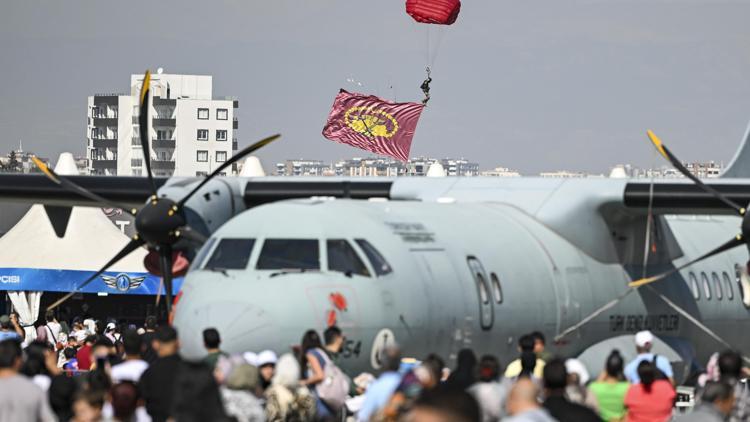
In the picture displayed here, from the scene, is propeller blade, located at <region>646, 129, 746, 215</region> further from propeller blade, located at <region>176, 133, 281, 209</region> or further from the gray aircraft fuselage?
propeller blade, located at <region>176, 133, 281, 209</region>

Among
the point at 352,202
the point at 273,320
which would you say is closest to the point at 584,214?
the point at 352,202

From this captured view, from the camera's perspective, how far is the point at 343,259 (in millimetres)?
14336

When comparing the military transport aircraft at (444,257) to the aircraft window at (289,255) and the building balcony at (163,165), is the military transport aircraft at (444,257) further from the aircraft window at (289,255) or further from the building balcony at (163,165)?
the building balcony at (163,165)

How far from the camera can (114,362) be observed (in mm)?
14188

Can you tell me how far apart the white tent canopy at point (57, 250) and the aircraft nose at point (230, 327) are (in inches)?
933

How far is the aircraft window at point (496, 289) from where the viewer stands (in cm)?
1620

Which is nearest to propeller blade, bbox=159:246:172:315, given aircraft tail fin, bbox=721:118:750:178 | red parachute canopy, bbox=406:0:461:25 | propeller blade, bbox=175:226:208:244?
propeller blade, bbox=175:226:208:244

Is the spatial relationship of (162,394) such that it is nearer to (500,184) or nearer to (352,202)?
(352,202)

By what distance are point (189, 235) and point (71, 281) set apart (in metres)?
18.7

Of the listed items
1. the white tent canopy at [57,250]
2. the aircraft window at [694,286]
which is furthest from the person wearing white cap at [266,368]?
the white tent canopy at [57,250]

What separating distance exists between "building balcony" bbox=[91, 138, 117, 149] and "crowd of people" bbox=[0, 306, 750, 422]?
13714cm

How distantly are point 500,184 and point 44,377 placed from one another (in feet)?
32.4

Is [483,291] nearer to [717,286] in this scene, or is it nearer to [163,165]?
[717,286]

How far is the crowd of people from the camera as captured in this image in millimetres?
8961
